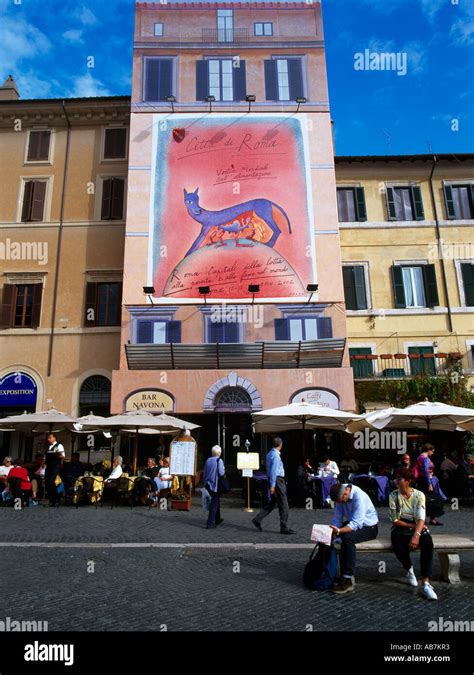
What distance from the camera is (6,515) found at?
12.1 m

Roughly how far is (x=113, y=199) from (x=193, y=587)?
20.8 m

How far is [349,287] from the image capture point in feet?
78.4

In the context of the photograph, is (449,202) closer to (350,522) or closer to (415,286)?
(415,286)

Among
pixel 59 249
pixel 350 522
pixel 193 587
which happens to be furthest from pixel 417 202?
pixel 193 587

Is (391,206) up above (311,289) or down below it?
above

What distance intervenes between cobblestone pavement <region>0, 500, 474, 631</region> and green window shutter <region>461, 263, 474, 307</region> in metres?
15.4

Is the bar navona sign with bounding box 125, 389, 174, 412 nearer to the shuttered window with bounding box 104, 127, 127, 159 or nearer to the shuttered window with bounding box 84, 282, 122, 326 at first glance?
the shuttered window with bounding box 84, 282, 122, 326

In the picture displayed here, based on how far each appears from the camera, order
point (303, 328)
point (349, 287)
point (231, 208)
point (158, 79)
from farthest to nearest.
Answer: point (158, 79) → point (349, 287) → point (231, 208) → point (303, 328)

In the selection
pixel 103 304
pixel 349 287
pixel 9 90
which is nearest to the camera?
pixel 103 304

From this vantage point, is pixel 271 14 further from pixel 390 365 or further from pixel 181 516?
pixel 181 516

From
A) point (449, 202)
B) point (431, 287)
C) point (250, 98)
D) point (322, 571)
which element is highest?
point (250, 98)

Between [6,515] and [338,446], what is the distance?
12.8m

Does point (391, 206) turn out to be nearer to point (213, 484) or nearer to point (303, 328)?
point (303, 328)

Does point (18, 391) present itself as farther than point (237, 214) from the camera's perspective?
No
